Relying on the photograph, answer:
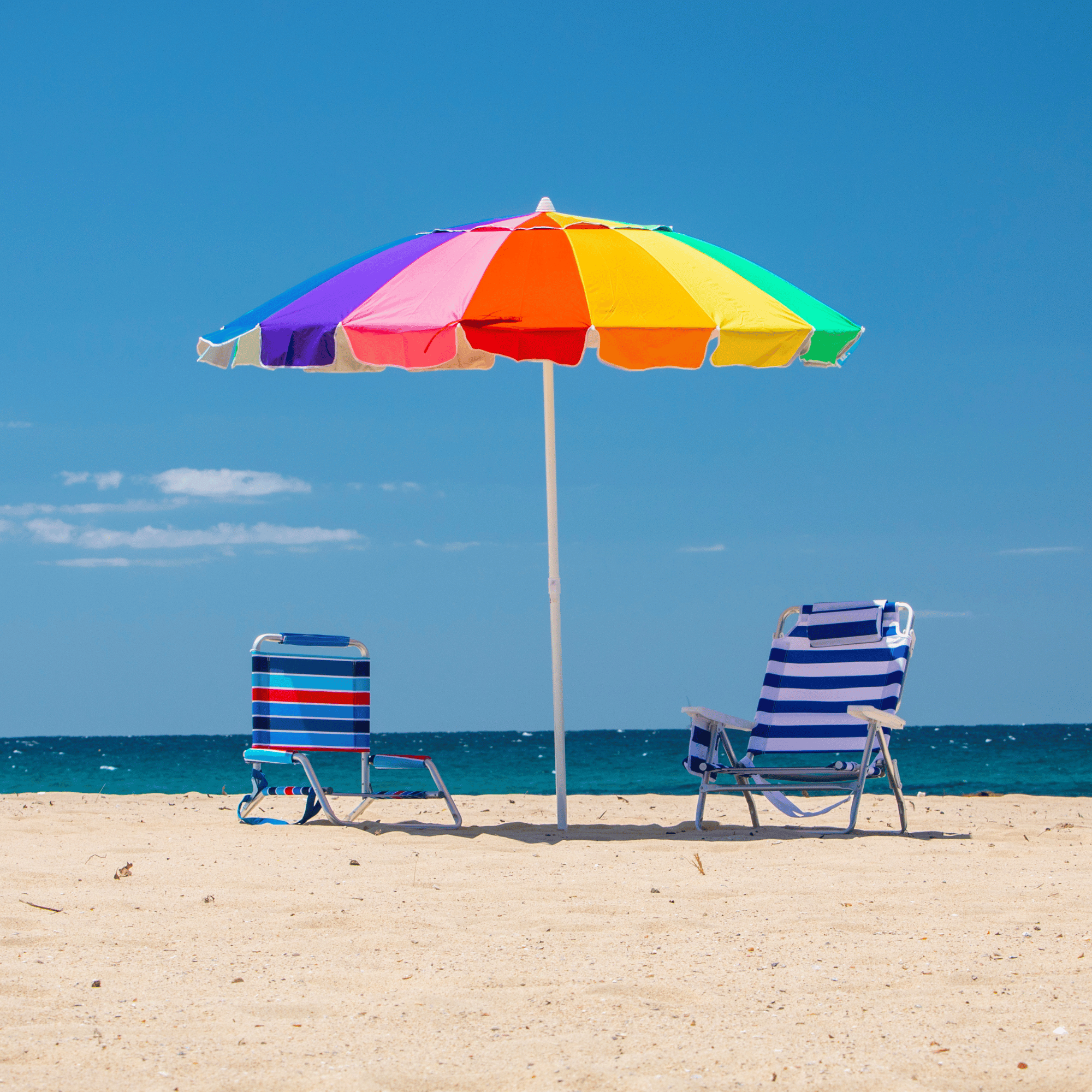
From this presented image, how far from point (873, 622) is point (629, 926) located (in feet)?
9.79

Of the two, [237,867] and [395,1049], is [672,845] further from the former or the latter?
[395,1049]

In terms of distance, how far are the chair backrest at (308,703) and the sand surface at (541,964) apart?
0.81 meters

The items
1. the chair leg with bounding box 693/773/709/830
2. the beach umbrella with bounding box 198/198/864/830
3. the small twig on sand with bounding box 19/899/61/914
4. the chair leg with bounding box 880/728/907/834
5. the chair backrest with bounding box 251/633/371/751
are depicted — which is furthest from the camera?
the chair backrest with bounding box 251/633/371/751

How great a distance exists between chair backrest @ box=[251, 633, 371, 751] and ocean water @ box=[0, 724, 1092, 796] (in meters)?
5.38

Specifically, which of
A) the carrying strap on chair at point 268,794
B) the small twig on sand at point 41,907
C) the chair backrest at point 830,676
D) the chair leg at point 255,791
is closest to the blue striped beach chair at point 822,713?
the chair backrest at point 830,676

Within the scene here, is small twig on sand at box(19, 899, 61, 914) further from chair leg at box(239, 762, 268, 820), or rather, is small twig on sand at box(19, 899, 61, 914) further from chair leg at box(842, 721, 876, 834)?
chair leg at box(842, 721, 876, 834)

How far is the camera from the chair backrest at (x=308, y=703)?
232 inches

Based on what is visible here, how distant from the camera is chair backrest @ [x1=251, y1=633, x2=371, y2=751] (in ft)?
19.4

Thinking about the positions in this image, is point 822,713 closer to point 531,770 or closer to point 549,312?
point 549,312

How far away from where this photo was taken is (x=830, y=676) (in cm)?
586

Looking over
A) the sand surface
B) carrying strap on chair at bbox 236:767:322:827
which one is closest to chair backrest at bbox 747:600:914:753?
the sand surface

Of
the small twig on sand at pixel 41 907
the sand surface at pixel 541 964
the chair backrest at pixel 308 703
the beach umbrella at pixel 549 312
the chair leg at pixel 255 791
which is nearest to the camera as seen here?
the sand surface at pixel 541 964

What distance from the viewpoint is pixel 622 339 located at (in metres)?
4.47

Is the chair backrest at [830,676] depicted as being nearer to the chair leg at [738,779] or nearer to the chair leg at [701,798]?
the chair leg at [738,779]
